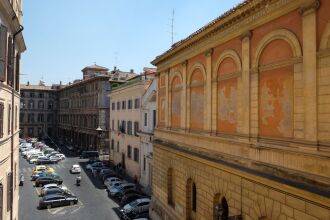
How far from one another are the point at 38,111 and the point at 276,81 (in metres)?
87.6

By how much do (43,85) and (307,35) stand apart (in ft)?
315

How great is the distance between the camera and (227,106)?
15555 mm

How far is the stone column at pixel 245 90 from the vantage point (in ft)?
45.1

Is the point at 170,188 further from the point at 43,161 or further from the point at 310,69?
the point at 43,161

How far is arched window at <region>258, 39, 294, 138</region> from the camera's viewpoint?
11500mm

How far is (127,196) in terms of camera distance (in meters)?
31.0

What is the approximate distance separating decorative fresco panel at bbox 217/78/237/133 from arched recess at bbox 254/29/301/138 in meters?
1.91

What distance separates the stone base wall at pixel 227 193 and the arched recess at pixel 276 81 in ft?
6.96

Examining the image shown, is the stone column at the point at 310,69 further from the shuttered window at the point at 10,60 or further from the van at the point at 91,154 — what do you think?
the van at the point at 91,154

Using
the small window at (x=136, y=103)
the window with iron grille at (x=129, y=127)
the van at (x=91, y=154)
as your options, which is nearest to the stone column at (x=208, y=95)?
the small window at (x=136, y=103)

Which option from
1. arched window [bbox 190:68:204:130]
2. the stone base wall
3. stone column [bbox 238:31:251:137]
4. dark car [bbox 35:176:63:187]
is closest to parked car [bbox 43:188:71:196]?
dark car [bbox 35:176:63:187]

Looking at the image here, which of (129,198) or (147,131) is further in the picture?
(147,131)

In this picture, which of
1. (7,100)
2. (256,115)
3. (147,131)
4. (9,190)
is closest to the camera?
(256,115)

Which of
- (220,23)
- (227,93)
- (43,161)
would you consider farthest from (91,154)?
(220,23)
